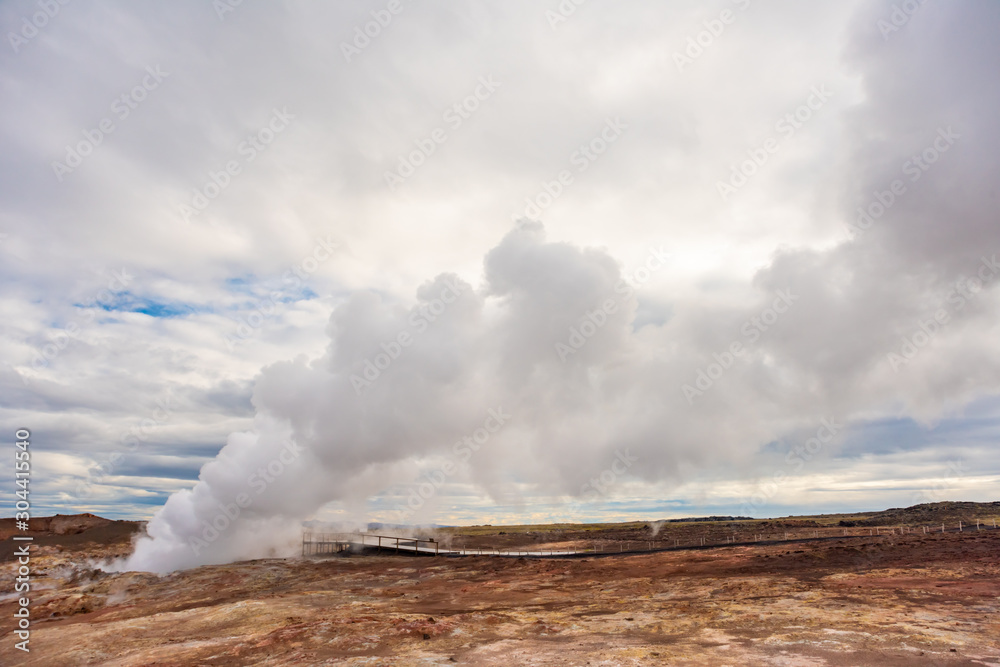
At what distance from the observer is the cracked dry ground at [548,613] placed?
16.9m

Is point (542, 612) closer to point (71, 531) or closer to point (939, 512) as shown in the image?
point (71, 531)

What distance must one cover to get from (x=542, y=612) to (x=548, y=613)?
0.42 meters

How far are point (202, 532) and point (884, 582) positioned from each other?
187ft

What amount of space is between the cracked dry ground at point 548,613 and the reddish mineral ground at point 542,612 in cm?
11

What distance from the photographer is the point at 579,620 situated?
22656mm

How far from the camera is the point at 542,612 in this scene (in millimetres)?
24797

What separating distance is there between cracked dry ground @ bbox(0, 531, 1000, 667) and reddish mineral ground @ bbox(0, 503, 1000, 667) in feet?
0.36

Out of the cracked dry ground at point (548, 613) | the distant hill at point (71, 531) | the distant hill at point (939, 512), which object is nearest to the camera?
the cracked dry ground at point (548, 613)

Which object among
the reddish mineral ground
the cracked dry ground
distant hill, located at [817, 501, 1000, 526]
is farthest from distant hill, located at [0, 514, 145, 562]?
distant hill, located at [817, 501, 1000, 526]

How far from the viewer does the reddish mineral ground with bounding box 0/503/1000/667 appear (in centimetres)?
1695

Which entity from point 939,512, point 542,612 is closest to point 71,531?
point 542,612

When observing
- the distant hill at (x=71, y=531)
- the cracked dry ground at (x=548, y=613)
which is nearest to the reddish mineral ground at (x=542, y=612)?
the cracked dry ground at (x=548, y=613)

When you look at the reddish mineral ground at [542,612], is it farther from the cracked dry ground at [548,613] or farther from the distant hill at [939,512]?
the distant hill at [939,512]

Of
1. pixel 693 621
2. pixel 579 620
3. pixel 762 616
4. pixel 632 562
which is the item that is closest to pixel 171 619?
pixel 579 620
